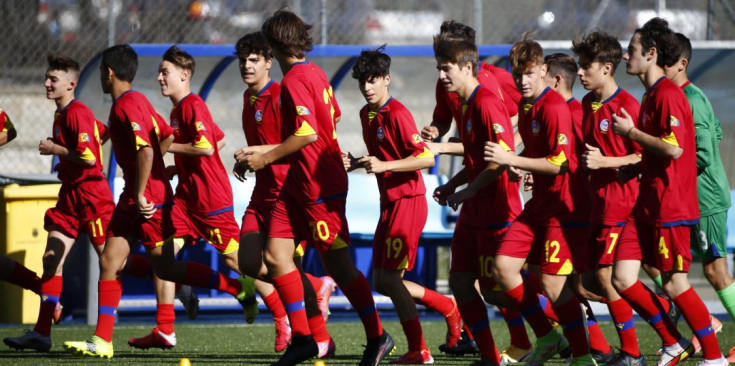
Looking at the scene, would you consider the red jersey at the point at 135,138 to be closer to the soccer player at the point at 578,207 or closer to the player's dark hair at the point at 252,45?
the player's dark hair at the point at 252,45

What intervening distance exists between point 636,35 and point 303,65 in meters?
1.90

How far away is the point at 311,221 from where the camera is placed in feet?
21.2

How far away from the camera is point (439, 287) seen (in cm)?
1393

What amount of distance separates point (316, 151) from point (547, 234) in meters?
1.36

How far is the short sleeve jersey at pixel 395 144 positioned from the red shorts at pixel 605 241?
3.63ft

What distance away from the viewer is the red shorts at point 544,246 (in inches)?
243

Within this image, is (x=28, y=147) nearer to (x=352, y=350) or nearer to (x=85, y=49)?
(x=85, y=49)

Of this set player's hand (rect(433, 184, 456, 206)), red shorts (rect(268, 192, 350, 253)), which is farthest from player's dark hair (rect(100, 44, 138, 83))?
player's hand (rect(433, 184, 456, 206))

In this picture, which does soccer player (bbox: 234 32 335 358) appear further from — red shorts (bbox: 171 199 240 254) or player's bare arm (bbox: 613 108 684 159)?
player's bare arm (bbox: 613 108 684 159)

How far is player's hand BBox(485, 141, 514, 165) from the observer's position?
577 cm

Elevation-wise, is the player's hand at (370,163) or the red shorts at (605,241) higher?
the player's hand at (370,163)

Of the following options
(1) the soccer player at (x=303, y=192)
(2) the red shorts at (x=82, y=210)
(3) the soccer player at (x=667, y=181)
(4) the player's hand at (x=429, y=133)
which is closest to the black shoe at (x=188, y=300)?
(2) the red shorts at (x=82, y=210)

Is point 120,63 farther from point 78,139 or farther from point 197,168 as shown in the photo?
point 197,168

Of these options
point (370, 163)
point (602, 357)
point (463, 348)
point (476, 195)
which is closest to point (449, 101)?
point (476, 195)
